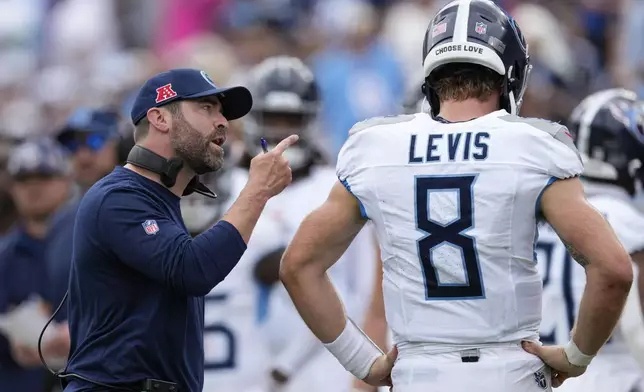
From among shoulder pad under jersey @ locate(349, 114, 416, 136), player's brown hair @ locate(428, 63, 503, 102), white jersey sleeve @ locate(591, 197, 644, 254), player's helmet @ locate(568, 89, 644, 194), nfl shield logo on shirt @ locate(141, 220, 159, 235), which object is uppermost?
player's brown hair @ locate(428, 63, 503, 102)

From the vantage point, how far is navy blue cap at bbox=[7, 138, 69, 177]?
9883 mm

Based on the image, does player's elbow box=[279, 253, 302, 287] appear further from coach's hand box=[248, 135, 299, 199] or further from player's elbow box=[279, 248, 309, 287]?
coach's hand box=[248, 135, 299, 199]

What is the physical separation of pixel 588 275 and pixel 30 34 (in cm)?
1470

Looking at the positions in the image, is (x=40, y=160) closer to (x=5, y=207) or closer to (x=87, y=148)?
(x=87, y=148)

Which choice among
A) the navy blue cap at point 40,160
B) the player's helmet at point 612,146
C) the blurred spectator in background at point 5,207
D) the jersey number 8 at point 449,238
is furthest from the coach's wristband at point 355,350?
the blurred spectator in background at point 5,207

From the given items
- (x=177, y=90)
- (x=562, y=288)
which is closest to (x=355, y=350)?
(x=177, y=90)

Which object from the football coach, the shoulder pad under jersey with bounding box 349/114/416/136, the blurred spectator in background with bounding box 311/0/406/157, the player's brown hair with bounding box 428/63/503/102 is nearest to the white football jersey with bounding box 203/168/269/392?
the football coach

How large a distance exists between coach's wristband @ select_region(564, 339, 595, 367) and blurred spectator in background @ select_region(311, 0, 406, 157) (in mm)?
9212

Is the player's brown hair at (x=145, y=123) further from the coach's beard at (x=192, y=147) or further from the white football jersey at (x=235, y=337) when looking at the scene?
the white football jersey at (x=235, y=337)

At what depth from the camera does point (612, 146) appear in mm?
7434

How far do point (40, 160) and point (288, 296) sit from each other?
2.30 meters

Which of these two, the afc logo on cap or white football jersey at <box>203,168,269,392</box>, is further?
white football jersey at <box>203,168,269,392</box>

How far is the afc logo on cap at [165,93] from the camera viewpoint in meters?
5.92

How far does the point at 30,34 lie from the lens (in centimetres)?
1891
